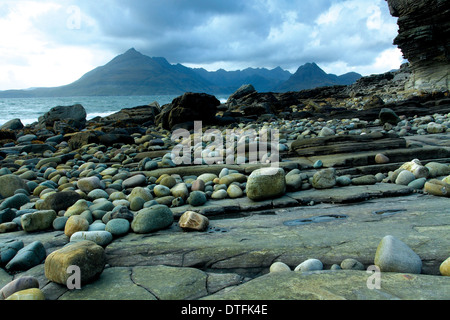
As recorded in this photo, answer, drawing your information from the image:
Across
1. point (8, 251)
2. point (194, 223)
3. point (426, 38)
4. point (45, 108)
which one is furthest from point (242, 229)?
point (45, 108)

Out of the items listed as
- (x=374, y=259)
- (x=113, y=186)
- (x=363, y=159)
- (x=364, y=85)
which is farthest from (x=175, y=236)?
(x=364, y=85)

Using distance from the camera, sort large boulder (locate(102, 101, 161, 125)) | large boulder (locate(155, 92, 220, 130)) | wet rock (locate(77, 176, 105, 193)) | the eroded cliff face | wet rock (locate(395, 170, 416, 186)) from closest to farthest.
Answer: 1. wet rock (locate(395, 170, 416, 186))
2. wet rock (locate(77, 176, 105, 193))
3. large boulder (locate(155, 92, 220, 130))
4. large boulder (locate(102, 101, 161, 125))
5. the eroded cliff face

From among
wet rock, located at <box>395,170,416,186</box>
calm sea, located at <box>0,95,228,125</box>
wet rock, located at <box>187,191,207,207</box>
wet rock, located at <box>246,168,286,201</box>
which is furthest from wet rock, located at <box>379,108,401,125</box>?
calm sea, located at <box>0,95,228,125</box>

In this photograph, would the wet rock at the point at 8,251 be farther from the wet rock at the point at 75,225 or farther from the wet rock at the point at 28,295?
the wet rock at the point at 28,295

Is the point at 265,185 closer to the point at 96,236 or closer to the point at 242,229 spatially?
the point at 242,229

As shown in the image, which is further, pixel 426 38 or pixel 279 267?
pixel 426 38

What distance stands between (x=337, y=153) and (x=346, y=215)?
8.02ft

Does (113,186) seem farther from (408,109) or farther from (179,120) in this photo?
(408,109)

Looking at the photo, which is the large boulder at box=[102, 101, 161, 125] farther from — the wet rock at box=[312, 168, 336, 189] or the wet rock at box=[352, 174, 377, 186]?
the wet rock at box=[352, 174, 377, 186]

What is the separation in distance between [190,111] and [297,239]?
10.1 m

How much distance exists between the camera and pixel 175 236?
236 cm

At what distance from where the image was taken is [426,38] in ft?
59.2

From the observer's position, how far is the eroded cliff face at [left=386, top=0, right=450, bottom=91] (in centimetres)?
1739

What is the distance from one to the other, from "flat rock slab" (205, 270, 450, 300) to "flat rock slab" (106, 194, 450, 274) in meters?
0.30
